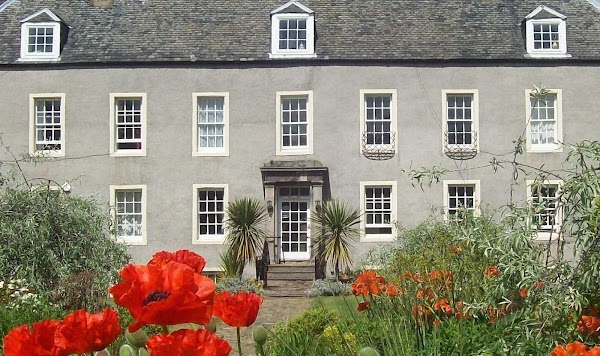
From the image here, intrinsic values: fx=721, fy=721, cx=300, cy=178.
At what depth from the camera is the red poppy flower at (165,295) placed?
186cm

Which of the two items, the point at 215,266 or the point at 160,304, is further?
the point at 215,266

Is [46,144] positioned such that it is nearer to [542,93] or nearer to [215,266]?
[215,266]

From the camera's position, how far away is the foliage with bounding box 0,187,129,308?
38.5 ft

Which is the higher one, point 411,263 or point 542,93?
point 542,93

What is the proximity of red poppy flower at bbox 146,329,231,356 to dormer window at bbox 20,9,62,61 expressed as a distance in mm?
21608

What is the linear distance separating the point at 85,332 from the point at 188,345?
447 millimetres

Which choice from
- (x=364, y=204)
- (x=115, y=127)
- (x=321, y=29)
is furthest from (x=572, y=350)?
(x=115, y=127)

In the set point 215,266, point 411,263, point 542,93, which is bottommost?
point 215,266

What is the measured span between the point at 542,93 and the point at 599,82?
16.3 m

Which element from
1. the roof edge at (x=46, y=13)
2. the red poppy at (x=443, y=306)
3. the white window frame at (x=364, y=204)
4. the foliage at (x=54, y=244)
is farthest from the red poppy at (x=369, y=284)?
the roof edge at (x=46, y=13)

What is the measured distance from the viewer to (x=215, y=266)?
21172mm

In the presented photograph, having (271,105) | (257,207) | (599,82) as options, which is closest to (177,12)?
(271,105)

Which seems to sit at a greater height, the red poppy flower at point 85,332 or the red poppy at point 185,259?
the red poppy at point 185,259

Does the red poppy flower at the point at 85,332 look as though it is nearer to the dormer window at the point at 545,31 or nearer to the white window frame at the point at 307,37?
the white window frame at the point at 307,37
